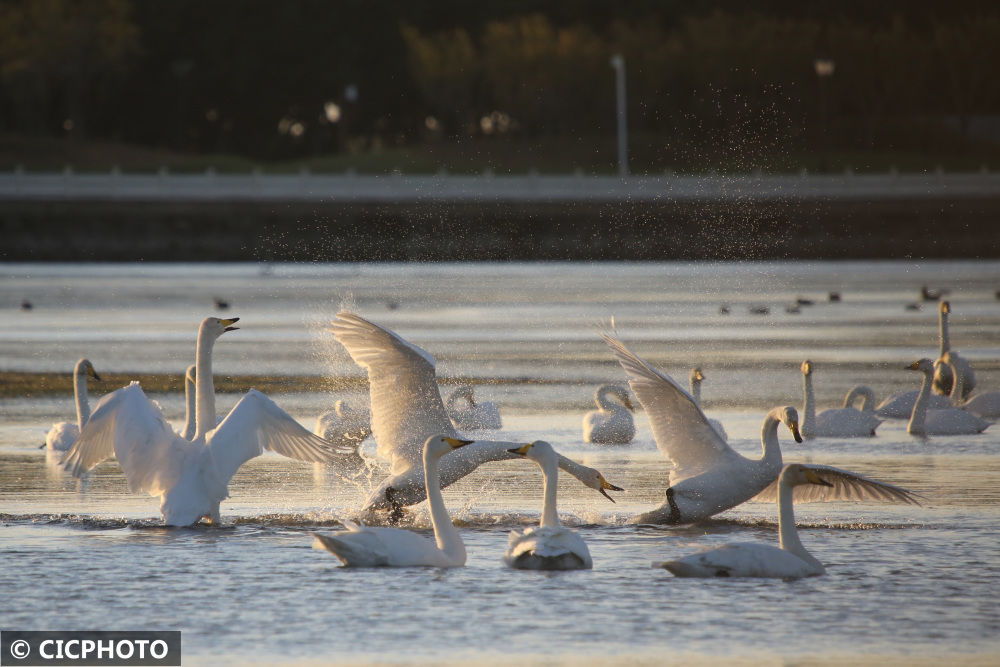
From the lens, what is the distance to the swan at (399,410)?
10.9 m

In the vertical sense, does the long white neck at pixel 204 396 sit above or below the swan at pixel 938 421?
above

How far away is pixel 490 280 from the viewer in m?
43.8

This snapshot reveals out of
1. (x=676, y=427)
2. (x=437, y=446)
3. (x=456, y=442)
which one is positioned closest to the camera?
(x=456, y=442)

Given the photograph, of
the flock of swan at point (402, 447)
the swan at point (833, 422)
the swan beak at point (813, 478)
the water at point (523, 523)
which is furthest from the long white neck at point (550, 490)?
the swan at point (833, 422)

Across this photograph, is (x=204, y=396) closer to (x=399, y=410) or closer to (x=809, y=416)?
(x=399, y=410)

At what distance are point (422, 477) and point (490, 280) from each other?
108 feet

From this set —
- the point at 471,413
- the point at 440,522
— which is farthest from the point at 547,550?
the point at 471,413

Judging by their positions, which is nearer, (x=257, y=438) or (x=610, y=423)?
(x=257, y=438)

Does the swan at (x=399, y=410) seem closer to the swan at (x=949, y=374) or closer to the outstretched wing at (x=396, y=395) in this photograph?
the outstretched wing at (x=396, y=395)

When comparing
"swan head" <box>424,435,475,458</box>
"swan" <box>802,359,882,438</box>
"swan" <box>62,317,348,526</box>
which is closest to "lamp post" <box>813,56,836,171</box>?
"swan" <box>802,359,882,438</box>

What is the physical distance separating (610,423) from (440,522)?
5263 millimetres

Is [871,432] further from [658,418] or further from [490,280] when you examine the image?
[490,280]

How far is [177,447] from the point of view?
423 inches

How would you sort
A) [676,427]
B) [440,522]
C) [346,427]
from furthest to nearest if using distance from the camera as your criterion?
[346,427] → [676,427] → [440,522]
